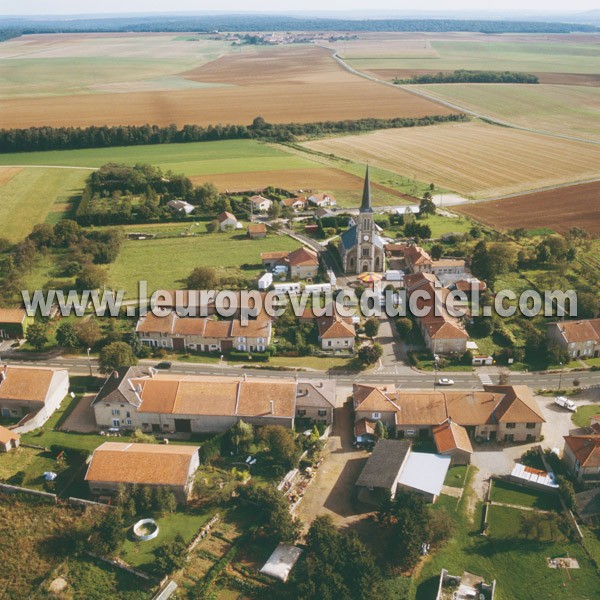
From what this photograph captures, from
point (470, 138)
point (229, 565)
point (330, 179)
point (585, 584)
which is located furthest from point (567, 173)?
point (229, 565)

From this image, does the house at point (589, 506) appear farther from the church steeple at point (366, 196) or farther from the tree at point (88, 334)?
the tree at point (88, 334)

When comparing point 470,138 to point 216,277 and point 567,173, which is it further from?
point 216,277

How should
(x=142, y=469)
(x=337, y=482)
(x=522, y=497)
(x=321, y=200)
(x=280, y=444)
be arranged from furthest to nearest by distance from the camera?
(x=321, y=200) < (x=280, y=444) < (x=337, y=482) < (x=522, y=497) < (x=142, y=469)

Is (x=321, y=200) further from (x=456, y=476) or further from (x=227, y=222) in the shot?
(x=456, y=476)

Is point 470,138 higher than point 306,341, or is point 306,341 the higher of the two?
point 470,138

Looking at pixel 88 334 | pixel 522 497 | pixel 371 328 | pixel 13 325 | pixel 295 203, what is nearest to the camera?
pixel 522 497

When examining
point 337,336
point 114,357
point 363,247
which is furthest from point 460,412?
point 363,247

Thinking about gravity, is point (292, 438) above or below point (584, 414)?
above

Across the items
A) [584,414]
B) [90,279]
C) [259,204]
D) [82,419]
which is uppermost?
[259,204]
